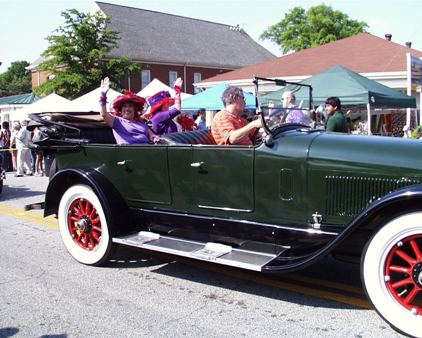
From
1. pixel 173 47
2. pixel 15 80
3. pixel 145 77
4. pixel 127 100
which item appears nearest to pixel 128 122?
pixel 127 100

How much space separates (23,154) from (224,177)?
11.2 m

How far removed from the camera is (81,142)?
460 cm

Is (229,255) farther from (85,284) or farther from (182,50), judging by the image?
(182,50)

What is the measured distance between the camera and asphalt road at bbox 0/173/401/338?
3074 mm

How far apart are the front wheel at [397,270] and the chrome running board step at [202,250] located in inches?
28.2

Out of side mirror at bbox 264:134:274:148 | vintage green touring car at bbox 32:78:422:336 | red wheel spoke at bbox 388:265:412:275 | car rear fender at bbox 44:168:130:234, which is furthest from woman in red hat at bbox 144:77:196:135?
red wheel spoke at bbox 388:265:412:275

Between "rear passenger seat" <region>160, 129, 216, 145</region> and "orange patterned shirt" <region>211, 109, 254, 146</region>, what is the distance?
292mm

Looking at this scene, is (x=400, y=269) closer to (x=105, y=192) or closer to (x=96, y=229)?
(x=105, y=192)

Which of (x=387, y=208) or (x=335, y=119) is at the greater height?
(x=335, y=119)

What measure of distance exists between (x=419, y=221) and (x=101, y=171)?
2846 millimetres

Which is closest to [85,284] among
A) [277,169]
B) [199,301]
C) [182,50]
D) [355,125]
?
[199,301]

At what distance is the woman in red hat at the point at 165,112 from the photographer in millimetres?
5828

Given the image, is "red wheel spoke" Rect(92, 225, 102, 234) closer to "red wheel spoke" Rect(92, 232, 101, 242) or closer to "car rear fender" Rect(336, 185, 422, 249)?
"red wheel spoke" Rect(92, 232, 101, 242)

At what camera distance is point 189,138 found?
4340 mm
